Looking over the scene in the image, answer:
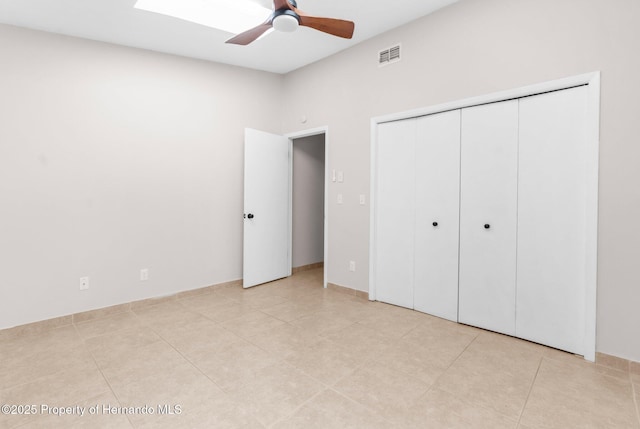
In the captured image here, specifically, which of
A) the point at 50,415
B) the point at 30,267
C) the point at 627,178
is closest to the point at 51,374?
the point at 50,415

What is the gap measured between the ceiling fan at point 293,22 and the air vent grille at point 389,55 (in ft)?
3.50

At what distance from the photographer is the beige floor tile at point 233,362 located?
6.82ft

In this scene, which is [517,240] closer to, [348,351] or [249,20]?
[348,351]

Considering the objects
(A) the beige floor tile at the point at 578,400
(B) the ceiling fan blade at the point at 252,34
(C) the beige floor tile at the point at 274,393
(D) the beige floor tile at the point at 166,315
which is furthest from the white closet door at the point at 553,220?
(D) the beige floor tile at the point at 166,315

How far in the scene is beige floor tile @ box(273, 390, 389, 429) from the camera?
1660 millimetres

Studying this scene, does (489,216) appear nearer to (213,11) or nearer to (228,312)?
(228,312)

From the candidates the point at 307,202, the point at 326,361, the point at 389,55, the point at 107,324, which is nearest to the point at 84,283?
the point at 107,324

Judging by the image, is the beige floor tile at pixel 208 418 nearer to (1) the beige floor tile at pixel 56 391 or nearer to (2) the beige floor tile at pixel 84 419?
(2) the beige floor tile at pixel 84 419

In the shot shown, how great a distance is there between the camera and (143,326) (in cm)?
297

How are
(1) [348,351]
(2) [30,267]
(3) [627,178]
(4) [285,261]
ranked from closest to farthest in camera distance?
(3) [627,178]
(1) [348,351]
(2) [30,267]
(4) [285,261]

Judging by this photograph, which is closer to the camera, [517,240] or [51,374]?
[51,374]

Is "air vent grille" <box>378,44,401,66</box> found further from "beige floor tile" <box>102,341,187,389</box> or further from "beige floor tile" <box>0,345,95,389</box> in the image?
"beige floor tile" <box>0,345,95,389</box>

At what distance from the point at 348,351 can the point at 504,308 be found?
1368 mm

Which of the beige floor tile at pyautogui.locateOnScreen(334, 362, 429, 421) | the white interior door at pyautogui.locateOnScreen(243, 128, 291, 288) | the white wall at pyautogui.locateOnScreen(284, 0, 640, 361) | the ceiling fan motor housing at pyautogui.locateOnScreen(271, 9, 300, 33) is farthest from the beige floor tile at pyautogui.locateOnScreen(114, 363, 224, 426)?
the ceiling fan motor housing at pyautogui.locateOnScreen(271, 9, 300, 33)
